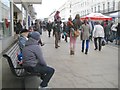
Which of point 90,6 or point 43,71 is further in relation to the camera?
point 90,6

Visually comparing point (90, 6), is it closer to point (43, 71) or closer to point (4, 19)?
point (4, 19)

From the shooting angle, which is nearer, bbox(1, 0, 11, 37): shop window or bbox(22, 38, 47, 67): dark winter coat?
bbox(22, 38, 47, 67): dark winter coat

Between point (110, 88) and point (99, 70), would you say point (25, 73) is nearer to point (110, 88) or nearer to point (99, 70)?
point (110, 88)

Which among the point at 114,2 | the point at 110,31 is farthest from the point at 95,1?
the point at 110,31

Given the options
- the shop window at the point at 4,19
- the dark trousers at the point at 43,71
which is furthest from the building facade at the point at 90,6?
the dark trousers at the point at 43,71

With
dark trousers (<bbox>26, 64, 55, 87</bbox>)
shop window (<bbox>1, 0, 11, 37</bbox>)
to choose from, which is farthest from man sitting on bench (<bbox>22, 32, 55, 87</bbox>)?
shop window (<bbox>1, 0, 11, 37</bbox>)

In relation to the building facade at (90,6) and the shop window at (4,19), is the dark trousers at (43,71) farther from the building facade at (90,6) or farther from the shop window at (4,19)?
the building facade at (90,6)

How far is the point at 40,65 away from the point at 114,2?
5789cm

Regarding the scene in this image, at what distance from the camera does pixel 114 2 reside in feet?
205

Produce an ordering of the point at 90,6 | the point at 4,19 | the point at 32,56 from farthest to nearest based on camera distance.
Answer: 1. the point at 90,6
2. the point at 4,19
3. the point at 32,56

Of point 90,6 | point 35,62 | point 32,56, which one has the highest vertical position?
point 90,6

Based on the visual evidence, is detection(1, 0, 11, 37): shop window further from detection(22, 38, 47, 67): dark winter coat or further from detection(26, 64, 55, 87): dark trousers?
detection(26, 64, 55, 87): dark trousers

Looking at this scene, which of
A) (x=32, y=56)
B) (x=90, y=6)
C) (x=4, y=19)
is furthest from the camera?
(x=90, y=6)

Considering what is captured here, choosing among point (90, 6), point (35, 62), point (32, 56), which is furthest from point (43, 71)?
point (90, 6)
